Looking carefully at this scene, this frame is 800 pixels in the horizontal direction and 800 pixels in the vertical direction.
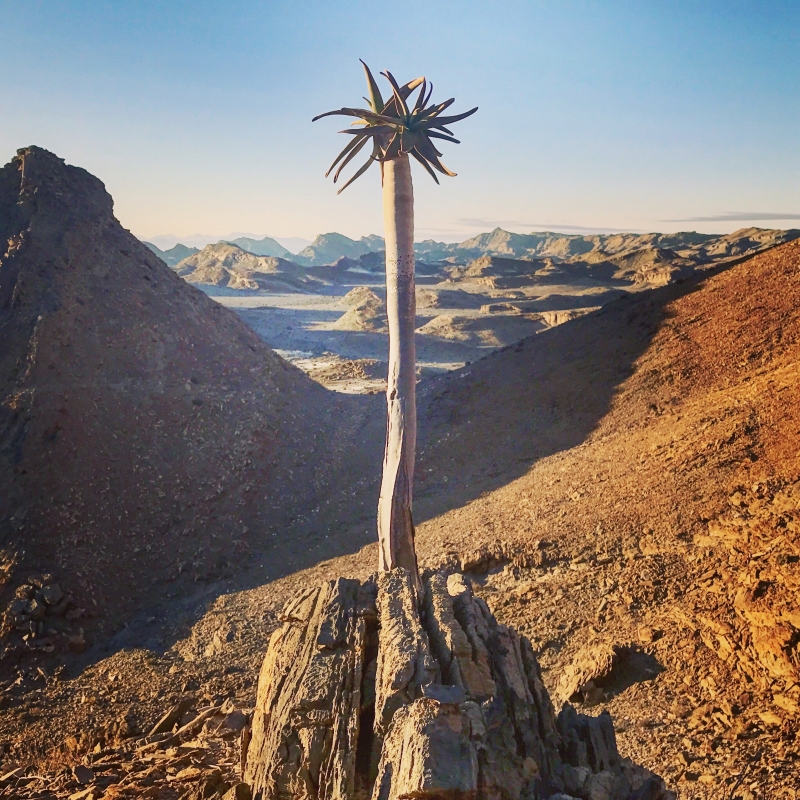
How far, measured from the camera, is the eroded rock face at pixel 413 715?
3.96m

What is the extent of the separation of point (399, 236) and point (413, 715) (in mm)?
5289

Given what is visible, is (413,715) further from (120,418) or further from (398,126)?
(120,418)

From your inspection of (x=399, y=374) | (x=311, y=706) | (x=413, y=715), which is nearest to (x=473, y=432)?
(x=399, y=374)

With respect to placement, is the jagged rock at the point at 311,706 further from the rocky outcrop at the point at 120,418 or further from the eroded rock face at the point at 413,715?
the rocky outcrop at the point at 120,418

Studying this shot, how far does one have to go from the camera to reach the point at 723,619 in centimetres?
721

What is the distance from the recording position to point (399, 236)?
7762 mm

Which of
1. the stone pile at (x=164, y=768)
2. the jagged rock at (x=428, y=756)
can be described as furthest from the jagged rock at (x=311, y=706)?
the jagged rock at (x=428, y=756)

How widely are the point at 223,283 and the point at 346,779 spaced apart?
222ft

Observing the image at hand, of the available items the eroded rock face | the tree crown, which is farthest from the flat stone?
the tree crown

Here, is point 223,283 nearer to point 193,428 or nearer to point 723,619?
point 193,428

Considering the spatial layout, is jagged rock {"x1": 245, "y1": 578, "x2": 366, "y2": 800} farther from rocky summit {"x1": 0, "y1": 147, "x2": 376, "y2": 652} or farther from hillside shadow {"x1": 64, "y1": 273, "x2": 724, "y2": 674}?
rocky summit {"x1": 0, "y1": 147, "x2": 376, "y2": 652}

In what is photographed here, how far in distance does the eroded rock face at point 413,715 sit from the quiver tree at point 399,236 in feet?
6.18

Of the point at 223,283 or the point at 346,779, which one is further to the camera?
the point at 223,283

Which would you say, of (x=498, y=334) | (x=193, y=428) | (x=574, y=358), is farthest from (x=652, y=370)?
(x=498, y=334)
